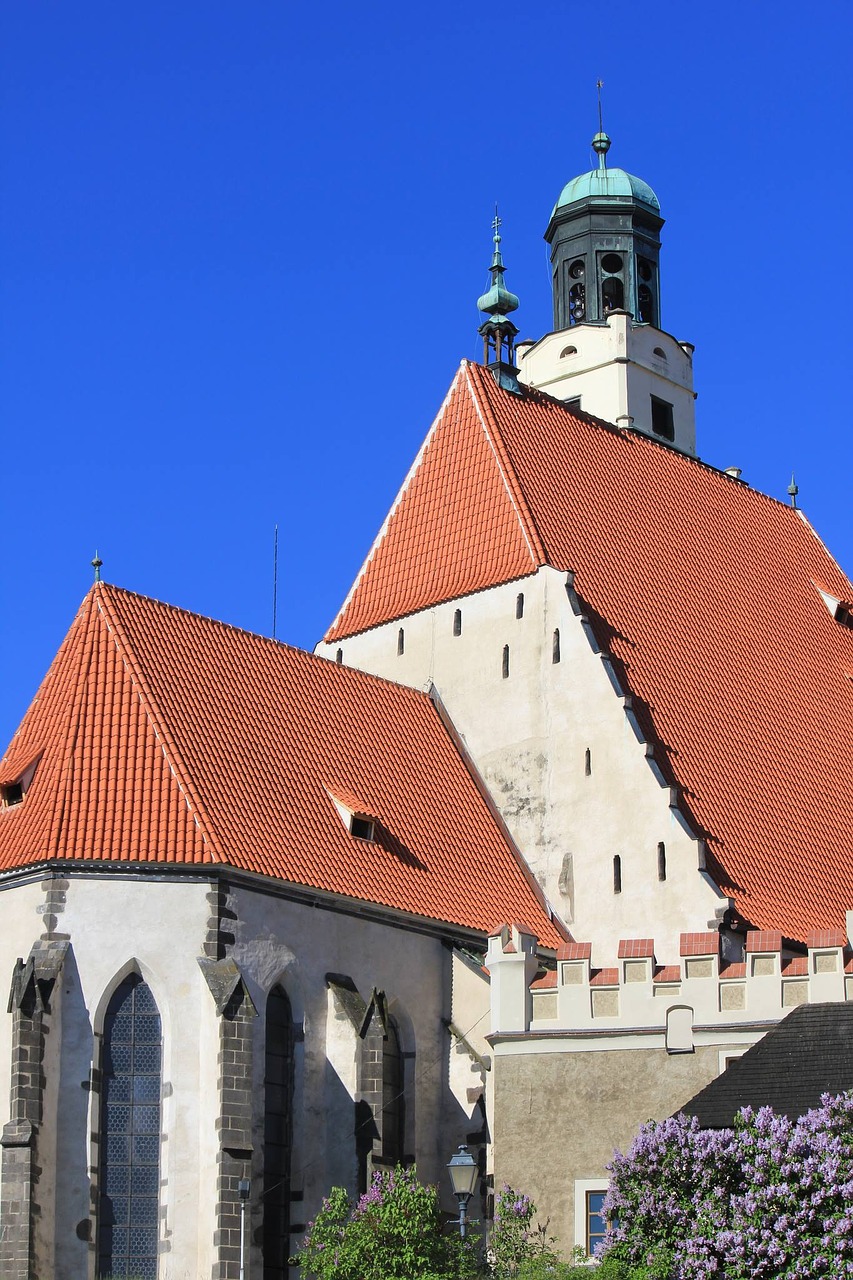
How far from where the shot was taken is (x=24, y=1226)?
99.3 feet

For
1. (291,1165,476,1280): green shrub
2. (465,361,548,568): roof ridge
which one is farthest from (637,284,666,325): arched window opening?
(291,1165,476,1280): green shrub

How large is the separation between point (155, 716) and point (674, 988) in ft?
34.7

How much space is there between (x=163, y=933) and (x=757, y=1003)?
9386mm

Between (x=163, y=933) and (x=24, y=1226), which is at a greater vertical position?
(x=163, y=933)

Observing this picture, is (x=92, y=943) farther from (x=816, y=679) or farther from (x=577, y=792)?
(x=816, y=679)

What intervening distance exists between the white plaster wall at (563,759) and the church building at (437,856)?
0.06 m

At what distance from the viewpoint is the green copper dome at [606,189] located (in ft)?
167

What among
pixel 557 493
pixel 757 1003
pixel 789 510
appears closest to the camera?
pixel 757 1003

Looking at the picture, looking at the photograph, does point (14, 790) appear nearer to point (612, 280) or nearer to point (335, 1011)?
point (335, 1011)

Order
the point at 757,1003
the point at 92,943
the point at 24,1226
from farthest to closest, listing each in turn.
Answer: the point at 92,943 → the point at 24,1226 → the point at 757,1003

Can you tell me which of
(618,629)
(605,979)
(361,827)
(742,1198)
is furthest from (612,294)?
(742,1198)

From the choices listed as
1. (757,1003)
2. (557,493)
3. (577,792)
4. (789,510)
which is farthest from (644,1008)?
(789,510)

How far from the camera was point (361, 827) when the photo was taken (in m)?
36.9

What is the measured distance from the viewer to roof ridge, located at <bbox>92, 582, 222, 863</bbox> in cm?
3344
